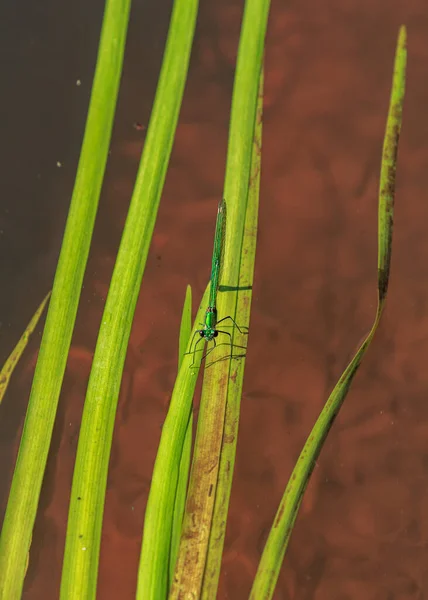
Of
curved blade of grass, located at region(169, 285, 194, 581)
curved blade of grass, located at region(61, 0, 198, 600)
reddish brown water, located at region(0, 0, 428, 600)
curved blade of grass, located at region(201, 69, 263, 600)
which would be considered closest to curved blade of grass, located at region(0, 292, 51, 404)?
reddish brown water, located at region(0, 0, 428, 600)

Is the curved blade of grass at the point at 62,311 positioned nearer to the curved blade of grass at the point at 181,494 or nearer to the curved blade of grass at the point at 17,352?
the curved blade of grass at the point at 17,352

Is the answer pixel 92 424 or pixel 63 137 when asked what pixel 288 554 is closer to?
pixel 92 424

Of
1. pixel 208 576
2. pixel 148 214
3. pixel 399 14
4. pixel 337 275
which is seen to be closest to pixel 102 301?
pixel 148 214

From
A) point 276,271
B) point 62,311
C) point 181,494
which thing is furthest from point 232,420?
point 62,311

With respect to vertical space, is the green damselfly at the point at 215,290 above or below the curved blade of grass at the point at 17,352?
above

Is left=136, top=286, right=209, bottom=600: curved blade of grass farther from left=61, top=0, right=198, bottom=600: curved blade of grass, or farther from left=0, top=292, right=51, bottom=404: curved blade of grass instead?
left=0, top=292, right=51, bottom=404: curved blade of grass

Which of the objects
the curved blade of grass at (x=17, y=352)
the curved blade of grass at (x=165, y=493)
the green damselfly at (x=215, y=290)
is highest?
the green damselfly at (x=215, y=290)

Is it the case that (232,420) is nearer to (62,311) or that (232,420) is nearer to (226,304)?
(226,304)

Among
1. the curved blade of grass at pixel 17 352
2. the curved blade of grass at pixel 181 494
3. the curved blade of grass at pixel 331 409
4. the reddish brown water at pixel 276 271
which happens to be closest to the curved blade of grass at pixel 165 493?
the curved blade of grass at pixel 181 494
